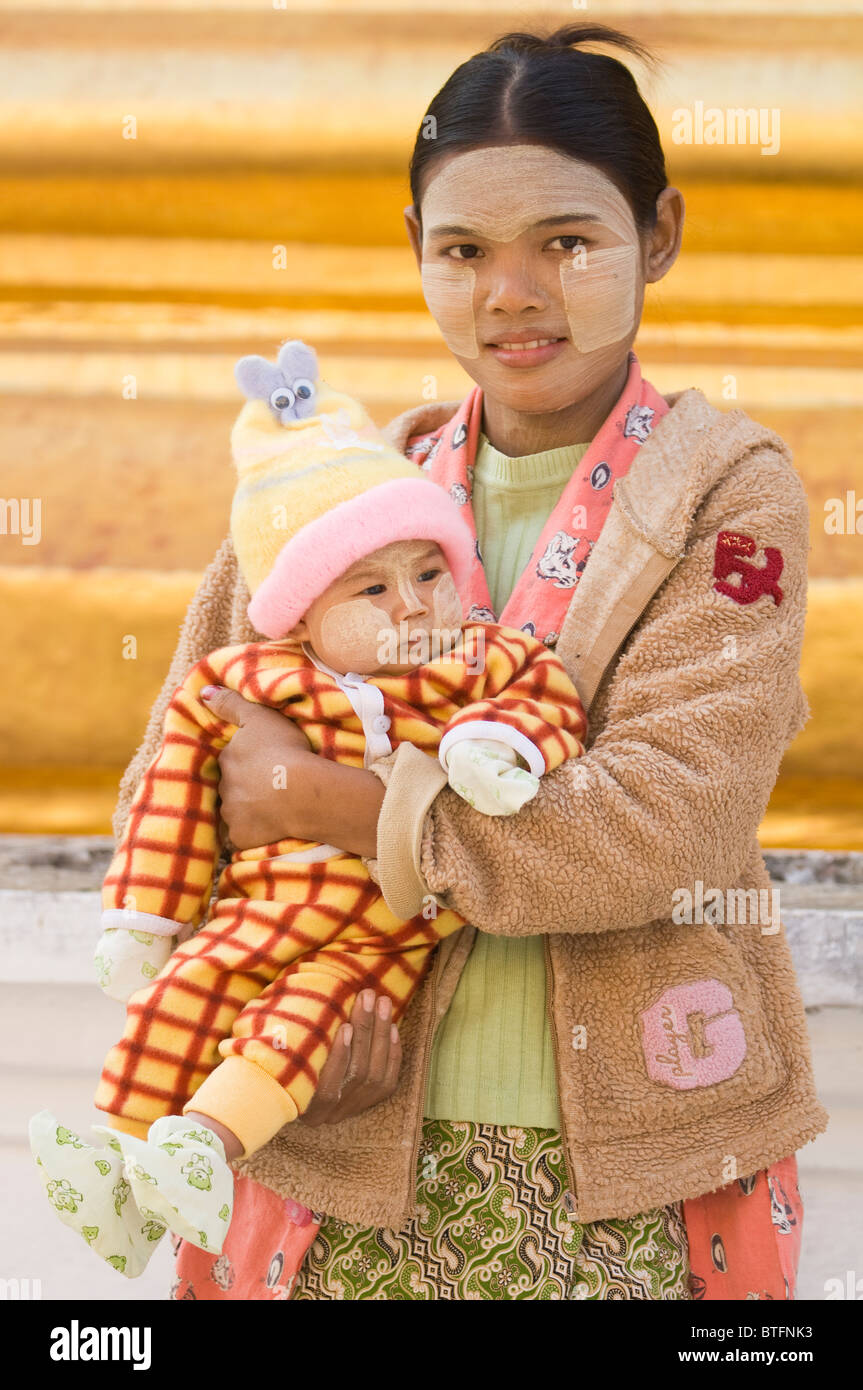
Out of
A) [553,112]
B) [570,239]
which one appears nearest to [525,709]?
[570,239]

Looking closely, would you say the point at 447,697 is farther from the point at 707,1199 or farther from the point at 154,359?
the point at 154,359

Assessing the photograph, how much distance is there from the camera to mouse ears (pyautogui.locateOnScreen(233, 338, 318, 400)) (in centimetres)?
135

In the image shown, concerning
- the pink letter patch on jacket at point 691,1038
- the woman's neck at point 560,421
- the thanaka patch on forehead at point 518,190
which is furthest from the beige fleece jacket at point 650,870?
the thanaka patch on forehead at point 518,190

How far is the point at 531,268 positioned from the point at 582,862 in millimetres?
537

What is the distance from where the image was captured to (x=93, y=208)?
7.74 feet

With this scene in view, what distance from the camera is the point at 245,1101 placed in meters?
1.15

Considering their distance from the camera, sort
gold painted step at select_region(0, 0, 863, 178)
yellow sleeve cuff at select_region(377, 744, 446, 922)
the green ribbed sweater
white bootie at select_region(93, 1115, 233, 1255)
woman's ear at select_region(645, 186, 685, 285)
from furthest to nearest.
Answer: gold painted step at select_region(0, 0, 863, 178) < woman's ear at select_region(645, 186, 685, 285) < the green ribbed sweater < yellow sleeve cuff at select_region(377, 744, 446, 922) < white bootie at select_region(93, 1115, 233, 1255)

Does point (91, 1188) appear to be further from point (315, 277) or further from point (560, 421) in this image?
point (315, 277)

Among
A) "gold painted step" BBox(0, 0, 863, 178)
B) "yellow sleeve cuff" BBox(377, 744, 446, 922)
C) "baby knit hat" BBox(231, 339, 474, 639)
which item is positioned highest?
"gold painted step" BBox(0, 0, 863, 178)

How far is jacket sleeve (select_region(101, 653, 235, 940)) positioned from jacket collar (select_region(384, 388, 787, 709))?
0.33 metres

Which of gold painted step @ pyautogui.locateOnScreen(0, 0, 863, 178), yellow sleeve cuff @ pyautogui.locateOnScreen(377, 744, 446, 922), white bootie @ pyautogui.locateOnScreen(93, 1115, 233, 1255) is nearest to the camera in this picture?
white bootie @ pyautogui.locateOnScreen(93, 1115, 233, 1255)

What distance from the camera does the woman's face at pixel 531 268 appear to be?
1318mm

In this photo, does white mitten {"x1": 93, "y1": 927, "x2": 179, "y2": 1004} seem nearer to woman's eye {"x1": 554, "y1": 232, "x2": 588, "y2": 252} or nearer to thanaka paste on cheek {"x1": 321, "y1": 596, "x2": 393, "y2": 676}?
thanaka paste on cheek {"x1": 321, "y1": 596, "x2": 393, "y2": 676}

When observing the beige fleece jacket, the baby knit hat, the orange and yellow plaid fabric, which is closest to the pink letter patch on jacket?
the beige fleece jacket
